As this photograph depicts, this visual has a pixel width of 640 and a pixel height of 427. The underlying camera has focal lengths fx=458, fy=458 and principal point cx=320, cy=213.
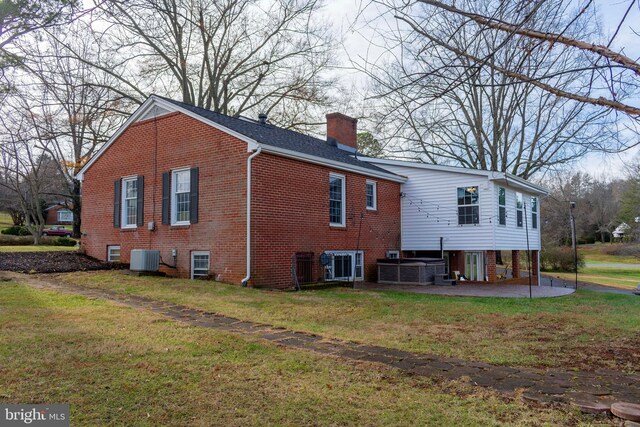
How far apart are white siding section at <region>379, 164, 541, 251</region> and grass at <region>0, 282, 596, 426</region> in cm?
1253

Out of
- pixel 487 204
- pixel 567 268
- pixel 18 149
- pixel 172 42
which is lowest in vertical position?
pixel 567 268

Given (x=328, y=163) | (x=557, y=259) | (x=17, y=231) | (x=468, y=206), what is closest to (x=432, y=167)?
(x=468, y=206)

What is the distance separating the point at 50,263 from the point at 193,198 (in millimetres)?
5497

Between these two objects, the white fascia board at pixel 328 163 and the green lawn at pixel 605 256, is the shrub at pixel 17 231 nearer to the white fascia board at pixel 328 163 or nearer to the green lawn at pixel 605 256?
the white fascia board at pixel 328 163

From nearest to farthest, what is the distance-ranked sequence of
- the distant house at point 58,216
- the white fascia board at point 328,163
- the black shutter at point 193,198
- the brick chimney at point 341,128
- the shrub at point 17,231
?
the white fascia board at point 328,163
the black shutter at point 193,198
the brick chimney at point 341,128
the shrub at point 17,231
the distant house at point 58,216

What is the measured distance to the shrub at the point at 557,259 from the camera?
30156 mm

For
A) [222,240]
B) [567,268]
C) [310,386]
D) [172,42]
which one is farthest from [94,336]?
[567,268]

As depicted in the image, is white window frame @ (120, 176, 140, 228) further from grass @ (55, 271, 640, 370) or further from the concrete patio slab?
the concrete patio slab

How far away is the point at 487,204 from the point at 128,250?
12563mm

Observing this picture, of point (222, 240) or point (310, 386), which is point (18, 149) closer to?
point (222, 240)

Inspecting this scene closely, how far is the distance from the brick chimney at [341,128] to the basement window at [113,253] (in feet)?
31.2

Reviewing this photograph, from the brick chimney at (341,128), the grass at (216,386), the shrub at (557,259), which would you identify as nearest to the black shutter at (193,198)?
the grass at (216,386)

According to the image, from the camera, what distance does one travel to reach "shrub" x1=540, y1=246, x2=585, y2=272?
30.2 m

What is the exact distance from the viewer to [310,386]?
165 inches
